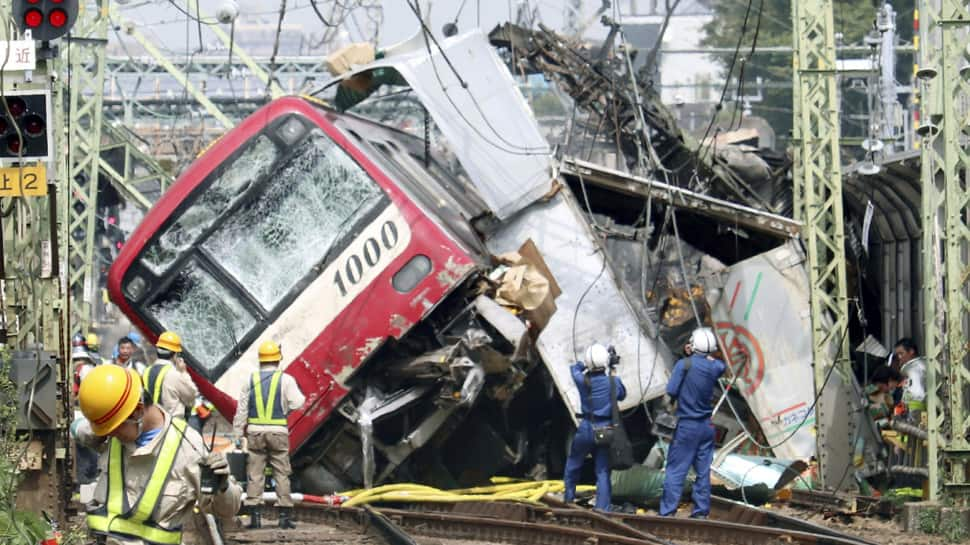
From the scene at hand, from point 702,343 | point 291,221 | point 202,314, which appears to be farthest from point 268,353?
point 702,343

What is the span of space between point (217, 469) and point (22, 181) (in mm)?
4245

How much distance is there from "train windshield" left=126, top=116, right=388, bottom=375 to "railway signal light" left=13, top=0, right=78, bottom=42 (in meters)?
5.33

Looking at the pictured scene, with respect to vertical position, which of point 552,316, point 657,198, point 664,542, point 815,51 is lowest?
point 664,542

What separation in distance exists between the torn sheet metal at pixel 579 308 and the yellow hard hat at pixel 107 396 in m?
10.3

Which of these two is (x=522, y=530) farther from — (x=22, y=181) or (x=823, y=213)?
(x=823, y=213)

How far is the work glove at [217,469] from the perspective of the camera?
5977 mm

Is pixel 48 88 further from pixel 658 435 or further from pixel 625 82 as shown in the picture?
pixel 625 82

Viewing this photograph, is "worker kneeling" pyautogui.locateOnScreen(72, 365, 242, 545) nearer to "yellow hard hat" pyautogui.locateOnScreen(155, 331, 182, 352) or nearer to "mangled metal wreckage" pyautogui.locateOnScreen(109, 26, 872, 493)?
"yellow hard hat" pyautogui.locateOnScreen(155, 331, 182, 352)

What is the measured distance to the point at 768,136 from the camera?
35031 mm

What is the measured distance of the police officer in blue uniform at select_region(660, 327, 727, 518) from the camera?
1342cm

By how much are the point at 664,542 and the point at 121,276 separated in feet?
21.0

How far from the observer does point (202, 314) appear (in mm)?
15477

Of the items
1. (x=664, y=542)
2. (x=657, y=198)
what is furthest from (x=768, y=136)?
(x=664, y=542)

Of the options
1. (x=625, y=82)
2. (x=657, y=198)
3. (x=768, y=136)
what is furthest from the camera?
(x=768, y=136)
